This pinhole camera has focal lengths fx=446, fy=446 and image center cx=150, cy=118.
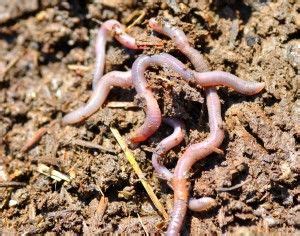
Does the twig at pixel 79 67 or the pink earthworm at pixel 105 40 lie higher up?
the pink earthworm at pixel 105 40

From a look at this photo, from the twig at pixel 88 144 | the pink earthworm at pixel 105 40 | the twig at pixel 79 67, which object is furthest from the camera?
the twig at pixel 79 67

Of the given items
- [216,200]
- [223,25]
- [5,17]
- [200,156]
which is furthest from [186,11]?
[5,17]

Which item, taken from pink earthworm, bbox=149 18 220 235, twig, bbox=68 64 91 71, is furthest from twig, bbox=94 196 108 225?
twig, bbox=68 64 91 71

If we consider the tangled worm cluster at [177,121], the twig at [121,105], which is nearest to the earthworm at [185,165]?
the tangled worm cluster at [177,121]

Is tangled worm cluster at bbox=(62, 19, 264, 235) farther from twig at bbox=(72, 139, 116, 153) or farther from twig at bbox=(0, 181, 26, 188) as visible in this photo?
twig at bbox=(0, 181, 26, 188)

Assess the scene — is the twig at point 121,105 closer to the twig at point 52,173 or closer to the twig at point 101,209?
the twig at point 52,173
